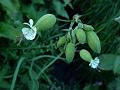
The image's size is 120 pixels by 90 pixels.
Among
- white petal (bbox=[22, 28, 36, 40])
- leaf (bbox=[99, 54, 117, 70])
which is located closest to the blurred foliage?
leaf (bbox=[99, 54, 117, 70])

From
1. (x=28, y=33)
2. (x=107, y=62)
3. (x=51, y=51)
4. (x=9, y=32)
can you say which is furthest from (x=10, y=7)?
(x=28, y=33)

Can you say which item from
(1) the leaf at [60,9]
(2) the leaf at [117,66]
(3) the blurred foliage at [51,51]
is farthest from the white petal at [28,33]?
(1) the leaf at [60,9]

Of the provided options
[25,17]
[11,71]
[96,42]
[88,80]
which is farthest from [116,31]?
[96,42]

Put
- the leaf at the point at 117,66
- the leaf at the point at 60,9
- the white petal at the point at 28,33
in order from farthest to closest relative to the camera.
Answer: the leaf at the point at 60,9, the leaf at the point at 117,66, the white petal at the point at 28,33

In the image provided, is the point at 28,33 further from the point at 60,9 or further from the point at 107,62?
the point at 60,9

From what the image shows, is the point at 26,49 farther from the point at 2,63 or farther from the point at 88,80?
the point at 88,80

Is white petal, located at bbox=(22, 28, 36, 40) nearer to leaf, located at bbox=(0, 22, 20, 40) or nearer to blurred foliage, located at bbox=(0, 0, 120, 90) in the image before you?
blurred foliage, located at bbox=(0, 0, 120, 90)

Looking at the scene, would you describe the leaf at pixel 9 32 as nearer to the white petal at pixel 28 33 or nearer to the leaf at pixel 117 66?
the leaf at pixel 117 66

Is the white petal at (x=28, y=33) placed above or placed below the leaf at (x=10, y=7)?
below
